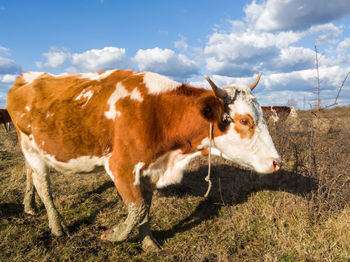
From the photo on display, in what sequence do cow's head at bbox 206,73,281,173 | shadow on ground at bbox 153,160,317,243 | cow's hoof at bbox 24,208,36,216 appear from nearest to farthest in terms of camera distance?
cow's head at bbox 206,73,281,173
shadow on ground at bbox 153,160,317,243
cow's hoof at bbox 24,208,36,216

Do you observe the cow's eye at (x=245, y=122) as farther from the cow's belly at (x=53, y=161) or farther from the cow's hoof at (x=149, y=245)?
the cow's hoof at (x=149, y=245)

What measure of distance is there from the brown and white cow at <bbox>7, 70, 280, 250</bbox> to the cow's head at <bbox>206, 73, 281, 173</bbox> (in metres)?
0.01

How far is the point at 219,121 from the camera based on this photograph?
306cm

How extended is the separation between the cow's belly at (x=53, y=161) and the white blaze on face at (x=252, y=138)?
65.9 inches

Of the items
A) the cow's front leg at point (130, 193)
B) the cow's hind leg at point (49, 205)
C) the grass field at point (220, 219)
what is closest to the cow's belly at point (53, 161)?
the cow's hind leg at point (49, 205)

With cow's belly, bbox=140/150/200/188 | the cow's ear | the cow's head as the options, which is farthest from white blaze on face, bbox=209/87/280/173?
cow's belly, bbox=140/150/200/188

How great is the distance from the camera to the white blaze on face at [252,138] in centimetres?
301

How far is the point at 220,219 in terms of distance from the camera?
13.4ft

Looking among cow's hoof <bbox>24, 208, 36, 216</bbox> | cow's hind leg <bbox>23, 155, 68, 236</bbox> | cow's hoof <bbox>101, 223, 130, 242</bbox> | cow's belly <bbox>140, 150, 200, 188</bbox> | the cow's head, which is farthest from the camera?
cow's hoof <bbox>24, 208, 36, 216</bbox>

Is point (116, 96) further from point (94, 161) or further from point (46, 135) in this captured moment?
point (46, 135)

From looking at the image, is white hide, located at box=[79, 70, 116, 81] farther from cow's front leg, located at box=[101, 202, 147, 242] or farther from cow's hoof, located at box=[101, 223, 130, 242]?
cow's hoof, located at box=[101, 223, 130, 242]

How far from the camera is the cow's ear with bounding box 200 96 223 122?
302cm

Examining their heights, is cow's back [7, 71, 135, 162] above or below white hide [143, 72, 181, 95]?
below

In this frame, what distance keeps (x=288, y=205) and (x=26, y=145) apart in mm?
4276
